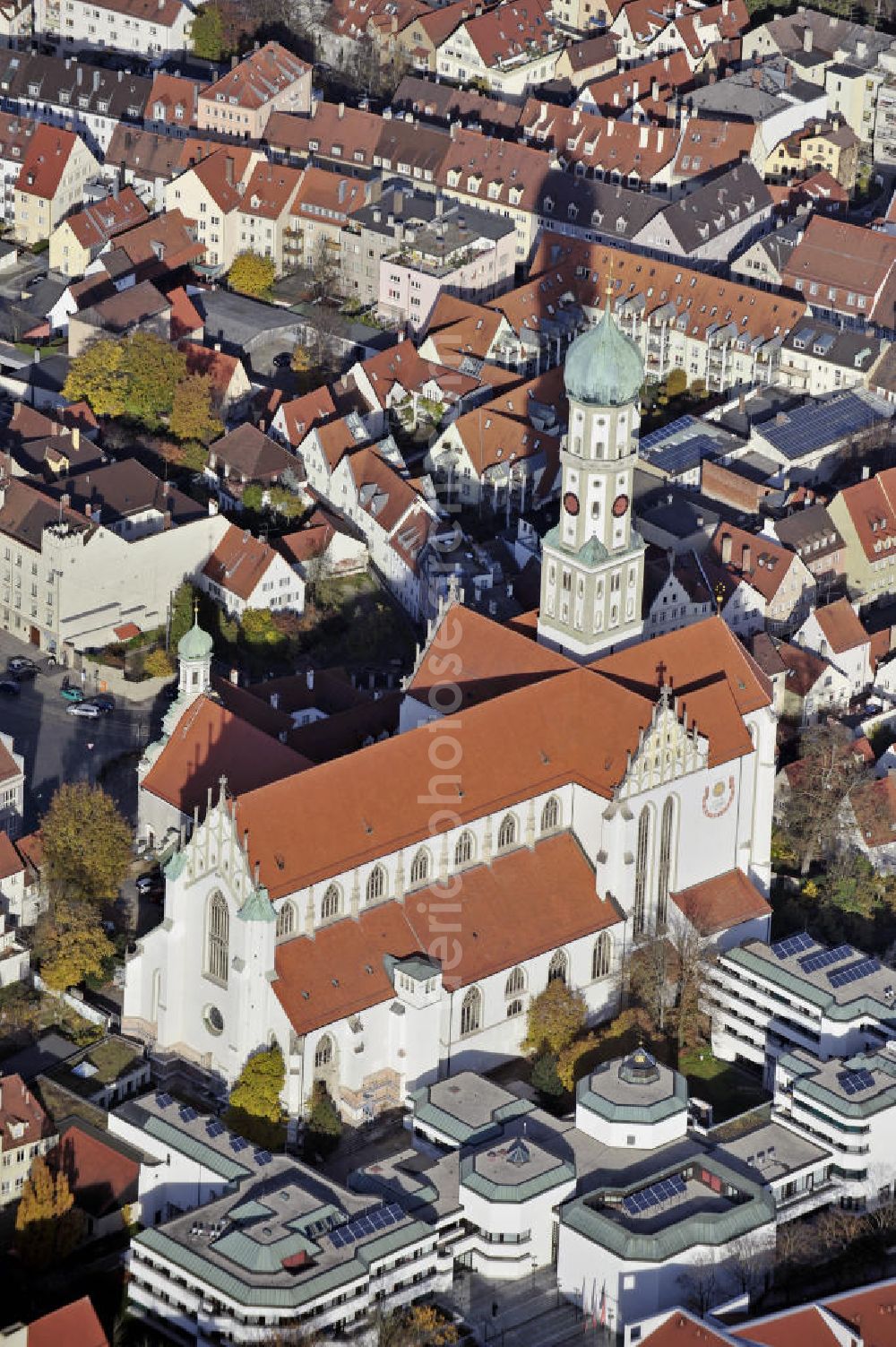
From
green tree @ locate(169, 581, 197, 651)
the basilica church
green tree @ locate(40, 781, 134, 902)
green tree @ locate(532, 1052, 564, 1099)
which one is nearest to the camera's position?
the basilica church

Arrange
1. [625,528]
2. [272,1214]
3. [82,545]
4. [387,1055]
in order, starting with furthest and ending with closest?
1. [82,545]
2. [625,528]
3. [387,1055]
4. [272,1214]

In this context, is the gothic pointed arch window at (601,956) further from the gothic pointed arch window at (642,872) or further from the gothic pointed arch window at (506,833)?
the gothic pointed arch window at (506,833)

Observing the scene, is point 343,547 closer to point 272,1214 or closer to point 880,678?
point 880,678

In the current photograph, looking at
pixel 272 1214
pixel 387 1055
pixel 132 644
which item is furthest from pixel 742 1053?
pixel 132 644

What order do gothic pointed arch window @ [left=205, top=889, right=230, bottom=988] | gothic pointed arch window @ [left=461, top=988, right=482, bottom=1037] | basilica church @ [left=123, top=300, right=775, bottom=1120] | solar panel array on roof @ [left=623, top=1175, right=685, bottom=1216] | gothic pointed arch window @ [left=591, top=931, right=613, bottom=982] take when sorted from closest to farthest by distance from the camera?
solar panel array on roof @ [left=623, top=1175, right=685, bottom=1216], basilica church @ [left=123, top=300, right=775, bottom=1120], gothic pointed arch window @ [left=205, top=889, right=230, bottom=988], gothic pointed arch window @ [left=461, top=988, right=482, bottom=1037], gothic pointed arch window @ [left=591, top=931, right=613, bottom=982]

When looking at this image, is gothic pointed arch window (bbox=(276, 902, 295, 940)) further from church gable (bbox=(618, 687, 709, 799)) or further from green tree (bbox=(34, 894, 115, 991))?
church gable (bbox=(618, 687, 709, 799))

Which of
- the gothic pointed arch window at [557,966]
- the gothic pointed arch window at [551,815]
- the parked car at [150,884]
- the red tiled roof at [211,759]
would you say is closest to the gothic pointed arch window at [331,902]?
the red tiled roof at [211,759]

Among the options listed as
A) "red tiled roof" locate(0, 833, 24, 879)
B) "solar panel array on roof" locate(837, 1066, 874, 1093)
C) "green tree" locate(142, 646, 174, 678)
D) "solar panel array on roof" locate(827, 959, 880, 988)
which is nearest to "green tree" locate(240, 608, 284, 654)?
"green tree" locate(142, 646, 174, 678)

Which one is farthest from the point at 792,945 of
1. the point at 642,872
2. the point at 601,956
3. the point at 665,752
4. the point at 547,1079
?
the point at 547,1079
